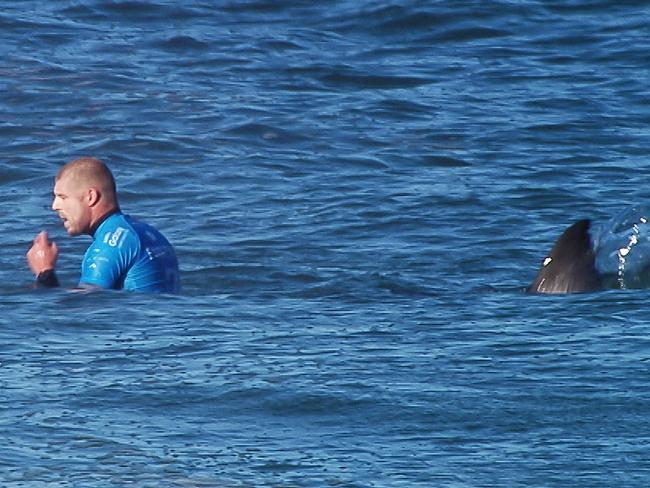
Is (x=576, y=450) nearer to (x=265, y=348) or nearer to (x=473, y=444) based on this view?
(x=473, y=444)

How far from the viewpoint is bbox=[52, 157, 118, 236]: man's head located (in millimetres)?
9820

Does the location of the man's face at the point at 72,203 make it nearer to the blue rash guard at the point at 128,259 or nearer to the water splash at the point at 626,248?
the blue rash guard at the point at 128,259

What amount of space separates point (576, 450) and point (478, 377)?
1.17 metres

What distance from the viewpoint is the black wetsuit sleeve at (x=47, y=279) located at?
9.65 metres

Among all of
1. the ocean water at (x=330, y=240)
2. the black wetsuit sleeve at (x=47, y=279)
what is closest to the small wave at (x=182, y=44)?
the ocean water at (x=330, y=240)

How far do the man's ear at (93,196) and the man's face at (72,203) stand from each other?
0.03m

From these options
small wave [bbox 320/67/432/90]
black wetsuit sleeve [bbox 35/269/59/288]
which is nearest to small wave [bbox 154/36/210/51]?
small wave [bbox 320/67/432/90]

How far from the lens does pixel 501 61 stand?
61.6 feet

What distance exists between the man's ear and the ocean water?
0.60 meters

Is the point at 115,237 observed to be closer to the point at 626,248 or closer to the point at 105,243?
the point at 105,243

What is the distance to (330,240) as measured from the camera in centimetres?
1206

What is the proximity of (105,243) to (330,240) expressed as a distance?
2668 millimetres

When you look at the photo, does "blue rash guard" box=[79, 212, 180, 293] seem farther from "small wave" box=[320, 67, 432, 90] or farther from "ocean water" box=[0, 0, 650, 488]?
"small wave" box=[320, 67, 432, 90]

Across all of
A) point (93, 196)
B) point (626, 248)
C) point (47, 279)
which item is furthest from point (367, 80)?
point (47, 279)
